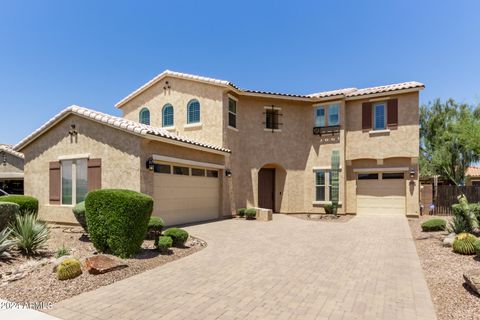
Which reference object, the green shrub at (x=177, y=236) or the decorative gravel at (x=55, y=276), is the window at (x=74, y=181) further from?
the green shrub at (x=177, y=236)

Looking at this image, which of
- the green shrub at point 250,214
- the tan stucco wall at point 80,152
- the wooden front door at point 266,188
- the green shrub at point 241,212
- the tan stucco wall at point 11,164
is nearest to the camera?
the tan stucco wall at point 80,152

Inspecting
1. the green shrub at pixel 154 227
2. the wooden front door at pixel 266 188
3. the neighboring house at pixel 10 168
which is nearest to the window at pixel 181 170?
the green shrub at pixel 154 227

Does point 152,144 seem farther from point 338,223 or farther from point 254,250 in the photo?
point 338,223

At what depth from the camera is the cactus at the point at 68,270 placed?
6594 millimetres

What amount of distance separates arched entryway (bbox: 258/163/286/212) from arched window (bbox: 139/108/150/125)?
8.12 m

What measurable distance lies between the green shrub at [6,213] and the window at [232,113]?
460 inches

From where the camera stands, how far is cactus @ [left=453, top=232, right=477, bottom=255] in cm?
901

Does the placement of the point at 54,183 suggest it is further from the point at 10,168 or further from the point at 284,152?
the point at 10,168

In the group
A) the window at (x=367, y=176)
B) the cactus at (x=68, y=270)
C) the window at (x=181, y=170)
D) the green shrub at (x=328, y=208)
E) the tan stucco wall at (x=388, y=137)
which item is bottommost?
the green shrub at (x=328, y=208)

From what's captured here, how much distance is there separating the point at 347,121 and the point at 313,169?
12.4ft

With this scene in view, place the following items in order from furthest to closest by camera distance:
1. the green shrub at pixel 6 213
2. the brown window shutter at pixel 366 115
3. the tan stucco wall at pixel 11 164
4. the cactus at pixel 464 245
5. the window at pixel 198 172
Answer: the tan stucco wall at pixel 11 164, the brown window shutter at pixel 366 115, the window at pixel 198 172, the green shrub at pixel 6 213, the cactus at pixel 464 245

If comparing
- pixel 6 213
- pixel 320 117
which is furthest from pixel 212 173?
pixel 6 213

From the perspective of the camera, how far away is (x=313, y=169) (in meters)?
21.0

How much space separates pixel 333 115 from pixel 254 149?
18.3ft
